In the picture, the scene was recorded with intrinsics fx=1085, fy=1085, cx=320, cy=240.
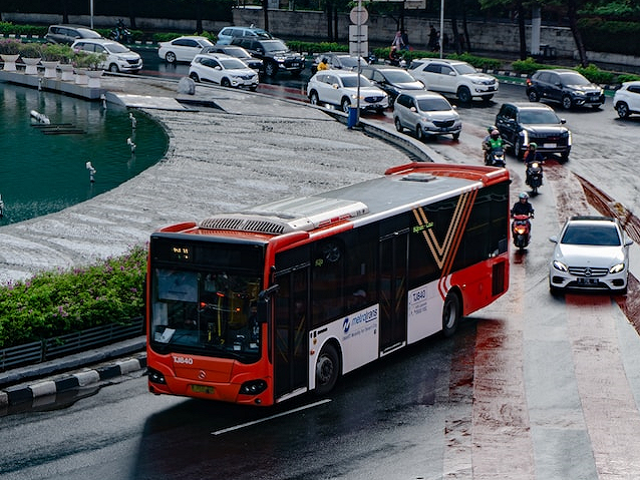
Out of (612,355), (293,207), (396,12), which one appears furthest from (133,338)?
(396,12)

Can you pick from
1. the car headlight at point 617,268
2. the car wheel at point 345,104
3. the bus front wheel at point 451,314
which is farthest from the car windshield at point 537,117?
A: the bus front wheel at point 451,314

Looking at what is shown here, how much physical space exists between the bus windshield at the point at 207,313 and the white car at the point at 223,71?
138ft

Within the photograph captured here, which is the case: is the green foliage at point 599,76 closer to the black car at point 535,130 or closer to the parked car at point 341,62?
the parked car at point 341,62

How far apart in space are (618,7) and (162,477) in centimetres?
5849

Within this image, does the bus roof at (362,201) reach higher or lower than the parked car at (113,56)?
lower

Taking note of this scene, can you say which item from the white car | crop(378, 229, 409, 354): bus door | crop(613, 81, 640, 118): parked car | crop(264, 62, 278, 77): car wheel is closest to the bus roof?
crop(378, 229, 409, 354): bus door

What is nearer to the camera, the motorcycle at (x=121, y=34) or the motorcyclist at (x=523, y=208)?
the motorcyclist at (x=523, y=208)

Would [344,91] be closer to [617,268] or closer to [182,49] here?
[182,49]

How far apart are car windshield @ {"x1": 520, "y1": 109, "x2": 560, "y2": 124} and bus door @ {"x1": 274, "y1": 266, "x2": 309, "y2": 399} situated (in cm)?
2531

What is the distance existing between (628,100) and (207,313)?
118ft

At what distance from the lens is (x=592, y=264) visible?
2233 centimetres

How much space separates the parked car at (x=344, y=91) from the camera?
158ft

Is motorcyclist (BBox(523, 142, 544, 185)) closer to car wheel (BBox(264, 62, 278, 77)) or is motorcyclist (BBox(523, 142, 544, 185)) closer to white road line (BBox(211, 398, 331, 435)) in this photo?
white road line (BBox(211, 398, 331, 435))

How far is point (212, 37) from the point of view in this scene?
79812mm
